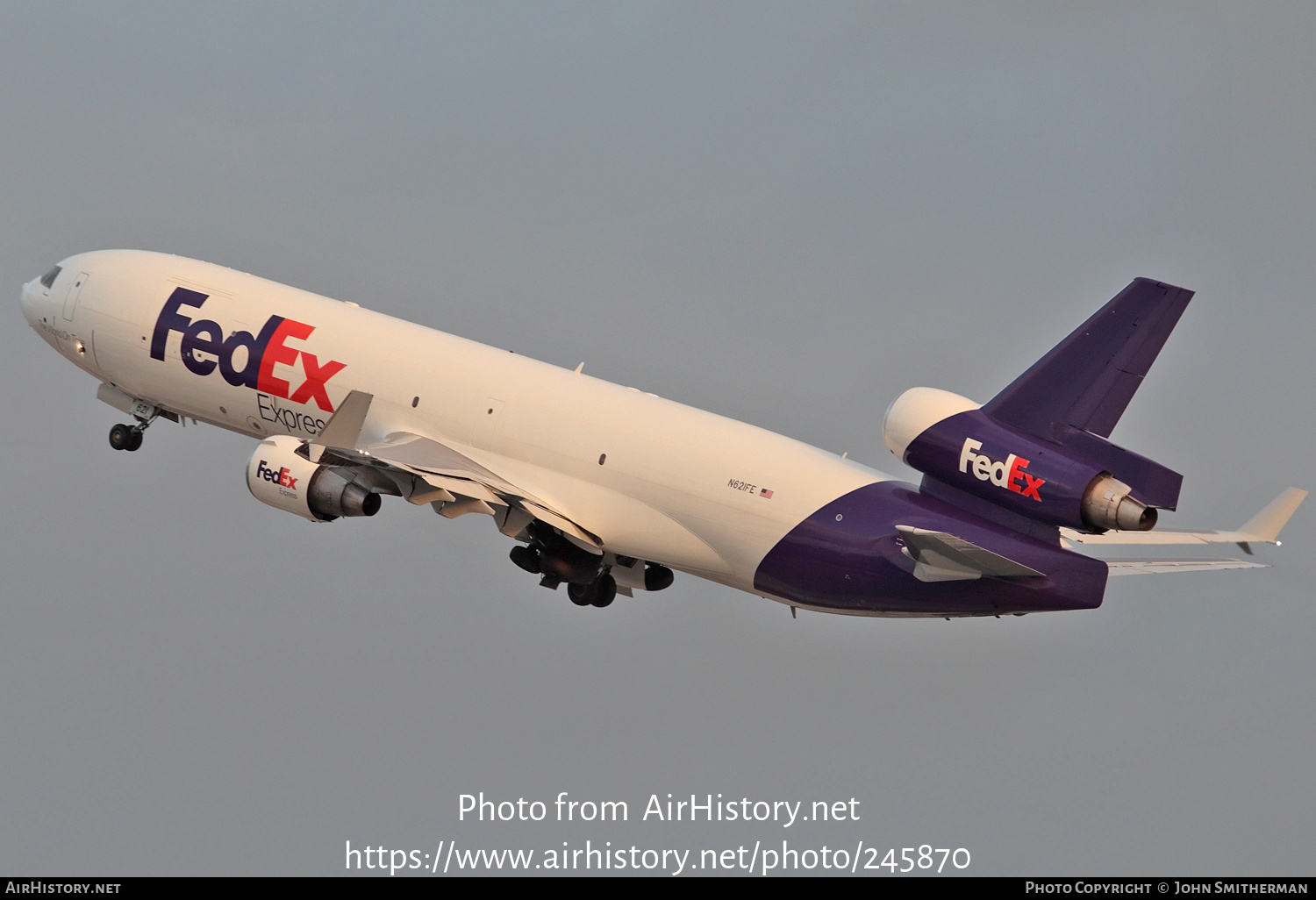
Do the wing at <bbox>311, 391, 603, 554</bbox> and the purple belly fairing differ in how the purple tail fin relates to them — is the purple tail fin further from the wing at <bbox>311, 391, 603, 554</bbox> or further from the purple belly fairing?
the wing at <bbox>311, 391, 603, 554</bbox>

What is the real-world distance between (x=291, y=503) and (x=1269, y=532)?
18.2 meters

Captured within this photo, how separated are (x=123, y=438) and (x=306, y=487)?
32.1ft

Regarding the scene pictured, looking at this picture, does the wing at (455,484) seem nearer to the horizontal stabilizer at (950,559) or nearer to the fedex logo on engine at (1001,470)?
the horizontal stabilizer at (950,559)

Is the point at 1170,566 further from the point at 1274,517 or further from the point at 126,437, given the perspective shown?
the point at 126,437

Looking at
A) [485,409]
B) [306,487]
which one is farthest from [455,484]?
[306,487]

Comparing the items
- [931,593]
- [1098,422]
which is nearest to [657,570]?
[931,593]

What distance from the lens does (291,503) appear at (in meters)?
39.2

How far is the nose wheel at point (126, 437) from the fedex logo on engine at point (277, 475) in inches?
333

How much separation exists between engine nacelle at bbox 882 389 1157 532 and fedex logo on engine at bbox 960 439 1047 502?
2 cm

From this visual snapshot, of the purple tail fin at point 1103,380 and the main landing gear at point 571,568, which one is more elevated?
the purple tail fin at point 1103,380

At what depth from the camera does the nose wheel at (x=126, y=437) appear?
154 feet

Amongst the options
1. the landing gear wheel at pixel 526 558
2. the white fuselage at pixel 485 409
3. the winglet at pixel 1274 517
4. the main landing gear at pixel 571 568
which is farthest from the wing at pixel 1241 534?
the landing gear wheel at pixel 526 558

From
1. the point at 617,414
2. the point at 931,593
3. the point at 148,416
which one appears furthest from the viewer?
the point at 148,416

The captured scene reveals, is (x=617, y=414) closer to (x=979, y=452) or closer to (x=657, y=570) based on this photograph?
(x=657, y=570)
